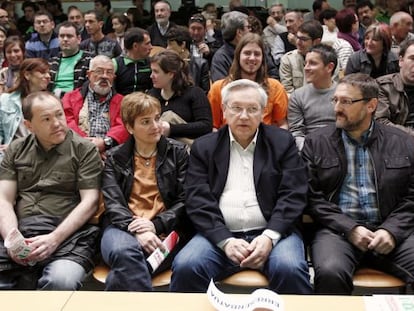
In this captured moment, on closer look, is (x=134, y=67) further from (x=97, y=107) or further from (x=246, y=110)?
(x=246, y=110)

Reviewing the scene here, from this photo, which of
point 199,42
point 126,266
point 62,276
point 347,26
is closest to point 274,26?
point 347,26

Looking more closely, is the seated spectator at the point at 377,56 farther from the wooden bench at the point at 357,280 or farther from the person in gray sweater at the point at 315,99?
the wooden bench at the point at 357,280

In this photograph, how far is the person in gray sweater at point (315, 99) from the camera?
3.50 meters

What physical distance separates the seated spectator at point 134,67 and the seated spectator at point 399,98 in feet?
5.68

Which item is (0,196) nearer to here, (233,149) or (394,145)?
(233,149)

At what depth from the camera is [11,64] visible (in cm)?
463

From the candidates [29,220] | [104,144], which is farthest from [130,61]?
[29,220]

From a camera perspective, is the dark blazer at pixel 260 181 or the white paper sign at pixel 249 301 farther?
the dark blazer at pixel 260 181

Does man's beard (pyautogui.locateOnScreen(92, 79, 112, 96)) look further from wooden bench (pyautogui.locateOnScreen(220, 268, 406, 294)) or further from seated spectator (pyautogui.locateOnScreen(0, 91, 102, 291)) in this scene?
wooden bench (pyautogui.locateOnScreen(220, 268, 406, 294))

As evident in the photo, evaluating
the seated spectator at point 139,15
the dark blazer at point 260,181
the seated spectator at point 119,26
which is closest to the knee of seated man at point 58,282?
the dark blazer at point 260,181

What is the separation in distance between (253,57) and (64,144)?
55.2 inches

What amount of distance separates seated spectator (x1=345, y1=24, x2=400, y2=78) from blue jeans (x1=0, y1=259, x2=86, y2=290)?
2.81m

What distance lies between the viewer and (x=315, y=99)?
353cm

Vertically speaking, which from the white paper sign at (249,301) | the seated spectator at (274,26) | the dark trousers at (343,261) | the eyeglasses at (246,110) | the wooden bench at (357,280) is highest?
the seated spectator at (274,26)
